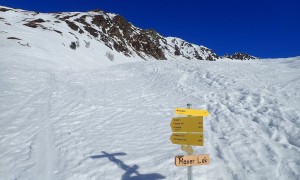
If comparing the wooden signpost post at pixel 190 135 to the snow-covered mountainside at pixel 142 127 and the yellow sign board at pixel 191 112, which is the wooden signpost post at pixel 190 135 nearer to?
the yellow sign board at pixel 191 112

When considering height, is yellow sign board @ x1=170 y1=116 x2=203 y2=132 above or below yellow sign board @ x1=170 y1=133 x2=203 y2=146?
above

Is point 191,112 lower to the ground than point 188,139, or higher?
higher

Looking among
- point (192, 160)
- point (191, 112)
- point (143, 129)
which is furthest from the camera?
point (143, 129)

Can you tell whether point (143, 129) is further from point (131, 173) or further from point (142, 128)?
point (131, 173)

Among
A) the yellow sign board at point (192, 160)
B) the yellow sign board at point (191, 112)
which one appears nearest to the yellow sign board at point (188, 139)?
the yellow sign board at point (192, 160)

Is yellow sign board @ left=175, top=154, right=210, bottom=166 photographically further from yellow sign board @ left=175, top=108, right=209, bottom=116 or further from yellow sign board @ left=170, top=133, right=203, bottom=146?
yellow sign board @ left=175, top=108, right=209, bottom=116

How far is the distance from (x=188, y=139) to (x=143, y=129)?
17.7 ft

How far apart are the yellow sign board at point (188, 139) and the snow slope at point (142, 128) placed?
1565 millimetres

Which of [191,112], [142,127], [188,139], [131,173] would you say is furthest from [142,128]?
[188,139]

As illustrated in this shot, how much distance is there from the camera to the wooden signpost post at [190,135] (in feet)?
16.9

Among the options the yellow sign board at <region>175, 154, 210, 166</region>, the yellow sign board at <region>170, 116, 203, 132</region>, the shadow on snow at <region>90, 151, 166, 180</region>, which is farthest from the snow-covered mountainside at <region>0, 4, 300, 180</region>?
the yellow sign board at <region>170, 116, 203, 132</region>

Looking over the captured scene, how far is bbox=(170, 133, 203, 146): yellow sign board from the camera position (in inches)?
202

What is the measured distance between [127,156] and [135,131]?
236cm

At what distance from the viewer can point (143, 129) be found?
10641 mm
